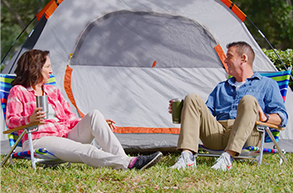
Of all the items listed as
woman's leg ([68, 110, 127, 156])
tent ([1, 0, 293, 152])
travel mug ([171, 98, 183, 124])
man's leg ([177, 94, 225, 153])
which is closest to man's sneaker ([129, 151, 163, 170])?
woman's leg ([68, 110, 127, 156])

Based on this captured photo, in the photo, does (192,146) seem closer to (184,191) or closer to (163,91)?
(184,191)

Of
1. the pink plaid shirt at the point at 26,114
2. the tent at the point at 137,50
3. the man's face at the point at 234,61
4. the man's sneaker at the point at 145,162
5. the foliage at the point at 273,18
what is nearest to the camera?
the man's sneaker at the point at 145,162

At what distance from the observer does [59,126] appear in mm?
3107

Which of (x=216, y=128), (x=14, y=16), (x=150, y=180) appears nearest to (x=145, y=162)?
(x=150, y=180)

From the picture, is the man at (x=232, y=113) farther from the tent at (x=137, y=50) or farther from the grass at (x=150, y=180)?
the tent at (x=137, y=50)

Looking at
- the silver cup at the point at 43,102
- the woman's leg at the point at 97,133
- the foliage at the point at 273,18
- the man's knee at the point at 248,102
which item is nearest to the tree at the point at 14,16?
the foliage at the point at 273,18

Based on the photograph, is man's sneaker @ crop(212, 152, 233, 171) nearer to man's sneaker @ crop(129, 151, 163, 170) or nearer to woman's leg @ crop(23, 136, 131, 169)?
man's sneaker @ crop(129, 151, 163, 170)

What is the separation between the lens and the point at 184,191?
7.54ft

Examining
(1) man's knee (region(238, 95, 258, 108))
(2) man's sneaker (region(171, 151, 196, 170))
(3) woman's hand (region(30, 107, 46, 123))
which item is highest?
(1) man's knee (region(238, 95, 258, 108))

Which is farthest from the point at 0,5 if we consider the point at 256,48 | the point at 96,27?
the point at 256,48

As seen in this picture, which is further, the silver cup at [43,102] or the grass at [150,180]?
the silver cup at [43,102]

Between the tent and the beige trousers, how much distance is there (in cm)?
114

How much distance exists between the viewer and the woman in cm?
276

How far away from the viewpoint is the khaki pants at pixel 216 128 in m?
2.89
